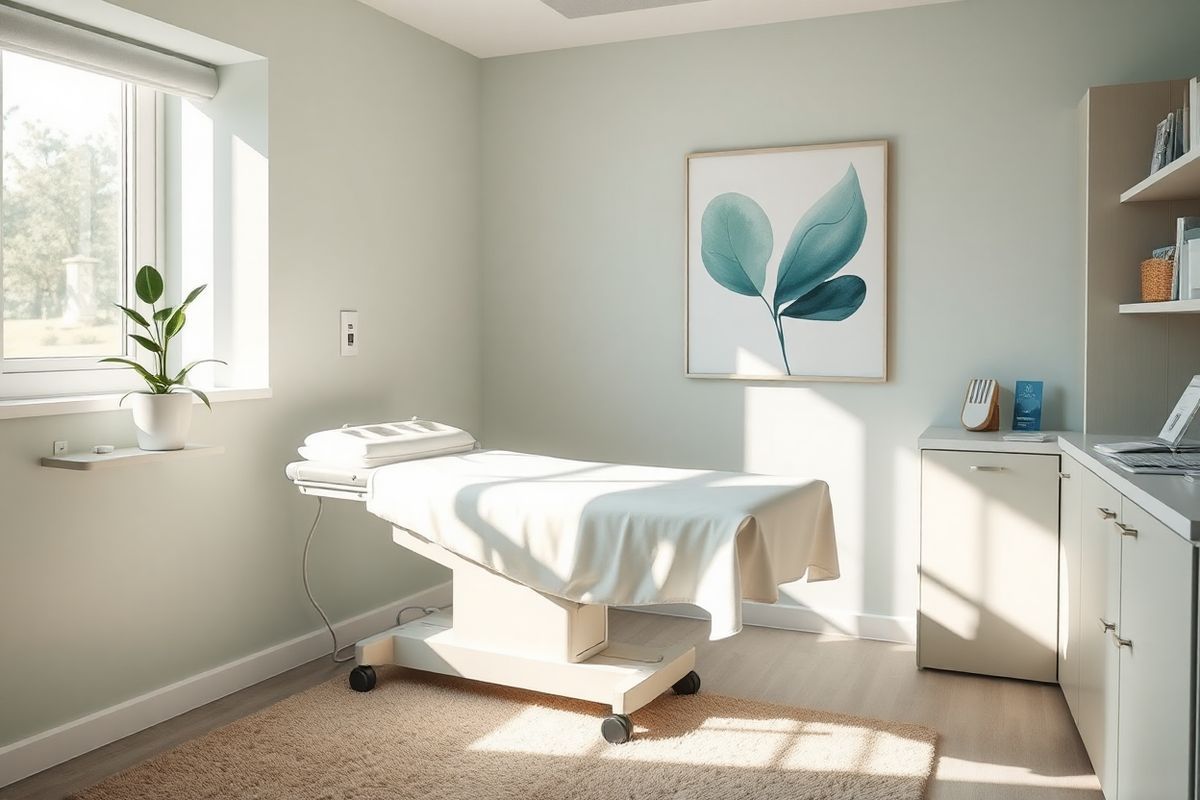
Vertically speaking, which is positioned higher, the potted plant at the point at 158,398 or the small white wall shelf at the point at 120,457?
the potted plant at the point at 158,398

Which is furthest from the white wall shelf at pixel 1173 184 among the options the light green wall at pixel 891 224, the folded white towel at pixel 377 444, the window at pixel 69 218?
the window at pixel 69 218

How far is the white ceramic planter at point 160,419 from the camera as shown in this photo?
2828 mm

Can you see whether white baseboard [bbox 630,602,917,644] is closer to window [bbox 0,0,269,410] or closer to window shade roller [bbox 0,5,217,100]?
window [bbox 0,0,269,410]

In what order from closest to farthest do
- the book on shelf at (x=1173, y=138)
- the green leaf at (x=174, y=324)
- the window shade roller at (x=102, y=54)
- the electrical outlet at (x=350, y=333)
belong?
1. the window shade roller at (x=102, y=54)
2. the green leaf at (x=174, y=324)
3. the book on shelf at (x=1173, y=138)
4. the electrical outlet at (x=350, y=333)

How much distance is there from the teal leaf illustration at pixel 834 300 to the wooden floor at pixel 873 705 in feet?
4.20

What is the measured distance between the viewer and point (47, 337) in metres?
3.01

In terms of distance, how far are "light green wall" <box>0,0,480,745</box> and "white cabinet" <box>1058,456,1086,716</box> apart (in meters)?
2.46

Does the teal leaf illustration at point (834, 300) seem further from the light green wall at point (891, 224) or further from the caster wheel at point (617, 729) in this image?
the caster wheel at point (617, 729)

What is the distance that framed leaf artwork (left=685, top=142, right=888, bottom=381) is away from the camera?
3.93 m

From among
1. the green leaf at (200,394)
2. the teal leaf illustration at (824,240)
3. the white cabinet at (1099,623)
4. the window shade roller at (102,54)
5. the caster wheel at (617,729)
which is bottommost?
the caster wheel at (617,729)

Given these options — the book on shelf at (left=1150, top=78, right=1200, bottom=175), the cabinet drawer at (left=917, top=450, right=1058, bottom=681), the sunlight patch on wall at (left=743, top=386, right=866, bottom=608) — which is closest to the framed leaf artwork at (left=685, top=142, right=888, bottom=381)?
the sunlight patch on wall at (left=743, top=386, right=866, bottom=608)

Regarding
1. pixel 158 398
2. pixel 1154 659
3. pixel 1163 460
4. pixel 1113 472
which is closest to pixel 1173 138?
pixel 1163 460

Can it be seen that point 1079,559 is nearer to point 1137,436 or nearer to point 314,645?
point 1137,436

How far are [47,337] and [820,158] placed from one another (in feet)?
9.16
